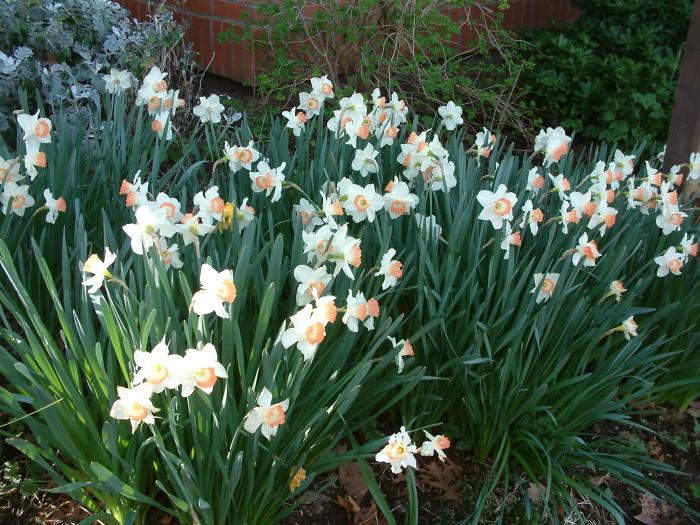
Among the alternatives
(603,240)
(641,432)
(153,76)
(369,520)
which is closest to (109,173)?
(153,76)

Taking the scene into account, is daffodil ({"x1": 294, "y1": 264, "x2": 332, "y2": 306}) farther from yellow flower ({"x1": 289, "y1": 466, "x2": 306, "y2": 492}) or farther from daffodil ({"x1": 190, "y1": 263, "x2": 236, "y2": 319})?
yellow flower ({"x1": 289, "y1": 466, "x2": 306, "y2": 492})

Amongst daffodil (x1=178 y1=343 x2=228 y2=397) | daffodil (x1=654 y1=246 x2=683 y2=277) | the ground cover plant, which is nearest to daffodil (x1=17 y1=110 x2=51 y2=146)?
the ground cover plant

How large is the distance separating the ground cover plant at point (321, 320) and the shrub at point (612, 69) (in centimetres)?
195

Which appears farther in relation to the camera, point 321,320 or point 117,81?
point 117,81

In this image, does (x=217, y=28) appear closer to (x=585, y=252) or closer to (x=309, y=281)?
(x=585, y=252)

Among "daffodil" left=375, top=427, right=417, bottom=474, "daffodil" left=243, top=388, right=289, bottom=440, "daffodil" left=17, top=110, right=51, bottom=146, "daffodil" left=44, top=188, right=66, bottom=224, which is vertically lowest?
"daffodil" left=375, top=427, right=417, bottom=474

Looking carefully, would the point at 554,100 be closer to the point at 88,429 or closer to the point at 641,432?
the point at 641,432

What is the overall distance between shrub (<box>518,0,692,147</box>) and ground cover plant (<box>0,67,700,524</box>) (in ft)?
6.40

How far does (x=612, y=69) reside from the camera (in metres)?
4.32

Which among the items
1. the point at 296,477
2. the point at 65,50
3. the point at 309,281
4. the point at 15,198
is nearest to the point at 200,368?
the point at 309,281

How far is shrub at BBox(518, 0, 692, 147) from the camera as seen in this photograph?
4262 mm

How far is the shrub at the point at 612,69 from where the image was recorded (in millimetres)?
4262

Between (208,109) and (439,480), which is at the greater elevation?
(208,109)

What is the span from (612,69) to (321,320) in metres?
3.57
